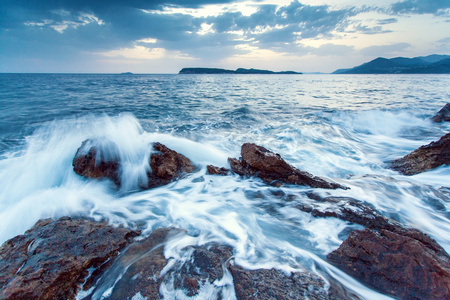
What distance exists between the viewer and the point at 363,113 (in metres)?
12.4

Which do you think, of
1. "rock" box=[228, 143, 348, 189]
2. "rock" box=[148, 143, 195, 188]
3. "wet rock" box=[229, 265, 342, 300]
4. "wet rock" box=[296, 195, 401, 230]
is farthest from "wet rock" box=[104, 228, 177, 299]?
"rock" box=[228, 143, 348, 189]

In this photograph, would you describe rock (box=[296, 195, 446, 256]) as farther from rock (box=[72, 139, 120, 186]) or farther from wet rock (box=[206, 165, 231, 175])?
rock (box=[72, 139, 120, 186])

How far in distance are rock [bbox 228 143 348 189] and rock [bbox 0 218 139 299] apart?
8.71ft

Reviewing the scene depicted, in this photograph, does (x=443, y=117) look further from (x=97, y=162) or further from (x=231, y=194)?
(x=97, y=162)

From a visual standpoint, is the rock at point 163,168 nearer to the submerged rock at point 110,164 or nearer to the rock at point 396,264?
the submerged rock at point 110,164

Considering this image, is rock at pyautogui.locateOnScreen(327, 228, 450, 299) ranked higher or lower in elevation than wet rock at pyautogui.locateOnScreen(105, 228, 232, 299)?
higher

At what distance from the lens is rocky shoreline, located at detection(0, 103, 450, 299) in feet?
6.34

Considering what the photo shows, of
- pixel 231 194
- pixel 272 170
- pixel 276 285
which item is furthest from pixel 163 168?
pixel 276 285

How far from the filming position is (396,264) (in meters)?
2.07

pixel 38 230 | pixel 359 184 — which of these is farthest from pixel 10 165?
pixel 359 184

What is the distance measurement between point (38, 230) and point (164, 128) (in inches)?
272

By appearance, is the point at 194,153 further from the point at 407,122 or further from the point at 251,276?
the point at 407,122

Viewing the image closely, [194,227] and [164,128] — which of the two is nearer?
[194,227]

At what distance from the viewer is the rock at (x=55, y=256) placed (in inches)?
74.0
